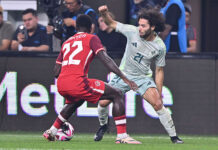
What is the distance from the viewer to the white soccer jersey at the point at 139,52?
1050cm

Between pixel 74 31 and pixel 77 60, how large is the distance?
3.13 meters

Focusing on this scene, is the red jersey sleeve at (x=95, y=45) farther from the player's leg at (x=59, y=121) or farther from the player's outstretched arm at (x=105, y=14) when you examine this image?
the player's leg at (x=59, y=121)

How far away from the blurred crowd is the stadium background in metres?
0.38

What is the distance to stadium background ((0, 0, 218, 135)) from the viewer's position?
1259cm

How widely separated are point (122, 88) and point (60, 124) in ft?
4.25

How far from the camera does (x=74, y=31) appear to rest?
12836 mm

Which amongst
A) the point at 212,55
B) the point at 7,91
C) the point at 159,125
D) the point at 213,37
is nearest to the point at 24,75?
the point at 7,91

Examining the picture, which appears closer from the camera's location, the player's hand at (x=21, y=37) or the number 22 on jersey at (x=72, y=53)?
the number 22 on jersey at (x=72, y=53)

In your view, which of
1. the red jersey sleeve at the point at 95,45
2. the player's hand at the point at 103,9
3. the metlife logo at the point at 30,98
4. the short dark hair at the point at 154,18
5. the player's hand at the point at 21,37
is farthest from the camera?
the player's hand at the point at 21,37

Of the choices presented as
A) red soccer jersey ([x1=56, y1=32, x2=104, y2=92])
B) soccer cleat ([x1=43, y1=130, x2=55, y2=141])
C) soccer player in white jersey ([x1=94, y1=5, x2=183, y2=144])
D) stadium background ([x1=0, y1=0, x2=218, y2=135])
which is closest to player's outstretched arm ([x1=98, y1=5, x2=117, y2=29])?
soccer player in white jersey ([x1=94, y1=5, x2=183, y2=144])

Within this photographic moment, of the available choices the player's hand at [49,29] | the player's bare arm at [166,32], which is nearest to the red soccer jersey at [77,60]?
the player's bare arm at [166,32]

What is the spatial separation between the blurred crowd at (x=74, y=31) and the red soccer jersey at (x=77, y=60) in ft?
9.39

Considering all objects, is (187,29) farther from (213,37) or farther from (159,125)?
(213,37)

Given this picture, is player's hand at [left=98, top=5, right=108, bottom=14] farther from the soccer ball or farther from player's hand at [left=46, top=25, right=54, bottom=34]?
player's hand at [left=46, top=25, right=54, bottom=34]
